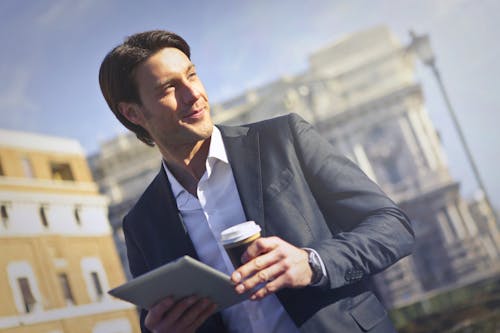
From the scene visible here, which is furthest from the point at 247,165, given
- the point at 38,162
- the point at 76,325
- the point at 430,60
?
the point at 430,60

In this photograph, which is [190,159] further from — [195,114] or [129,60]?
[129,60]

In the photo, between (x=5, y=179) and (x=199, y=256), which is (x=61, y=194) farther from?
(x=199, y=256)

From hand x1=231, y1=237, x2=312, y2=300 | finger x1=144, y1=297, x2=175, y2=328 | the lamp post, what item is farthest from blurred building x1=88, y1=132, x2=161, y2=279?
hand x1=231, y1=237, x2=312, y2=300

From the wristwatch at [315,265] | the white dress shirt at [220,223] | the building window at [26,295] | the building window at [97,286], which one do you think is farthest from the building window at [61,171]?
the wristwatch at [315,265]

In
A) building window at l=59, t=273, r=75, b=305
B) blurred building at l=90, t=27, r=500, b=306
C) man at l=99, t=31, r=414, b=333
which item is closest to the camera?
man at l=99, t=31, r=414, b=333

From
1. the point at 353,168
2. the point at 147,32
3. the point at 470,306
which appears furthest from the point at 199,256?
the point at 470,306

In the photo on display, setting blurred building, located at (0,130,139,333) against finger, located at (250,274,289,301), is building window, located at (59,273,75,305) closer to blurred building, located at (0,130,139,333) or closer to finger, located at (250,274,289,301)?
blurred building, located at (0,130,139,333)

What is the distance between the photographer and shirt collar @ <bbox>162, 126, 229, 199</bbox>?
2074 millimetres

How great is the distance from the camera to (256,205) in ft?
6.37

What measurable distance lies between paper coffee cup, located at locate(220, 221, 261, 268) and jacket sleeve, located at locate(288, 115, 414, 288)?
0.19 m

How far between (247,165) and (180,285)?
1.68 feet

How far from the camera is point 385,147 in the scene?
28.4 m

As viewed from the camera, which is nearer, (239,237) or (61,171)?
(239,237)

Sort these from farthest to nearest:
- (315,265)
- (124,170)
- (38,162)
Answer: (124,170) < (38,162) < (315,265)
